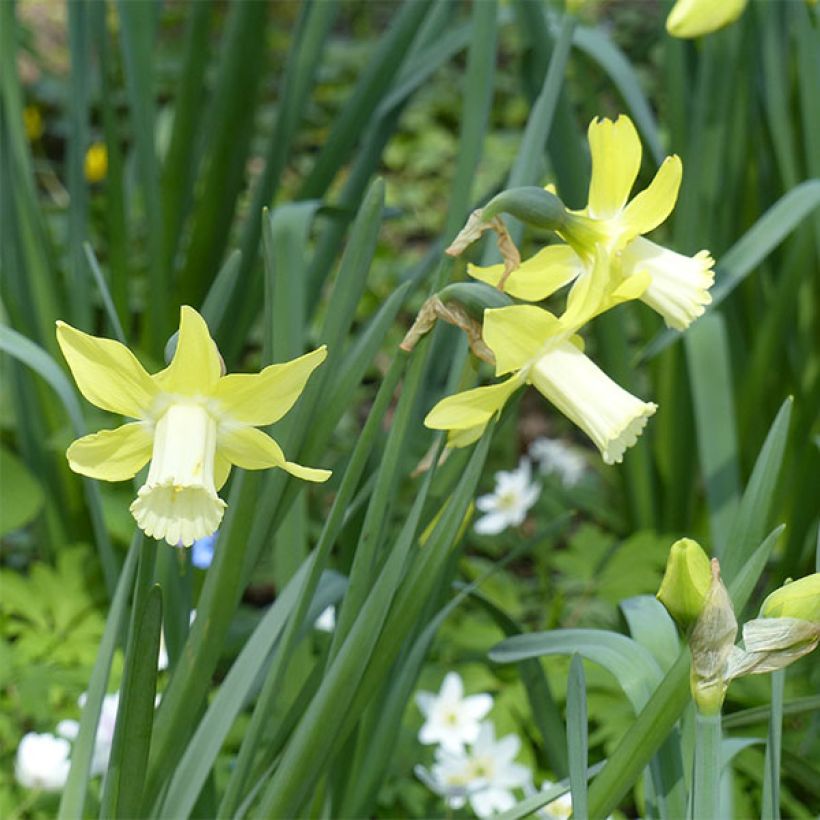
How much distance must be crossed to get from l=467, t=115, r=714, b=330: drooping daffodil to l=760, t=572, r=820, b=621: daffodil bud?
0.22 metres

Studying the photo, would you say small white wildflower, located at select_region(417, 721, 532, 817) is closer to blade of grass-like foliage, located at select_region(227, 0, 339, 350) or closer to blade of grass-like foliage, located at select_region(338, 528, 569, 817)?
blade of grass-like foliage, located at select_region(338, 528, 569, 817)

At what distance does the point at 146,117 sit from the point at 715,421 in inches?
32.9

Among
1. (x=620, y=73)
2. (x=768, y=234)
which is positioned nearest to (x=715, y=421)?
(x=768, y=234)

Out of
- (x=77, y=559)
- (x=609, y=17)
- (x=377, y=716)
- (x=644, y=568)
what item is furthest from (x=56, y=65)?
(x=377, y=716)

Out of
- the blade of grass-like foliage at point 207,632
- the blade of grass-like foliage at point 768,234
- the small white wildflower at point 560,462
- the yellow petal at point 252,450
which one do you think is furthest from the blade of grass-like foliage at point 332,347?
the small white wildflower at point 560,462

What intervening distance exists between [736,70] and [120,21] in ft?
2.62

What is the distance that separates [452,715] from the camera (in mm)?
1320

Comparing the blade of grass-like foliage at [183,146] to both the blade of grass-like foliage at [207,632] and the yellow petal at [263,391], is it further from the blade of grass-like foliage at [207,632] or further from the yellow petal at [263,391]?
the yellow petal at [263,391]

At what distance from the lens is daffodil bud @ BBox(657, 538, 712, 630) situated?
0.71 metres

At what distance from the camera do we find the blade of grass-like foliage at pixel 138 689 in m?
0.87

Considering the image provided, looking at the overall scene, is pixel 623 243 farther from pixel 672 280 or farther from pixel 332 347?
pixel 332 347

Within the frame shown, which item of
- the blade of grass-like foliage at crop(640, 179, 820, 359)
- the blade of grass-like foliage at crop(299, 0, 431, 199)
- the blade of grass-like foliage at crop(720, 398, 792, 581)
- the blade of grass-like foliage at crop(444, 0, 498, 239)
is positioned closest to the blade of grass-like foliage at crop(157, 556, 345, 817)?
the blade of grass-like foliage at crop(720, 398, 792, 581)

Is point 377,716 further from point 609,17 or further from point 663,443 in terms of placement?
point 609,17

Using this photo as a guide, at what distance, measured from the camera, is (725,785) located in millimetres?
1059
